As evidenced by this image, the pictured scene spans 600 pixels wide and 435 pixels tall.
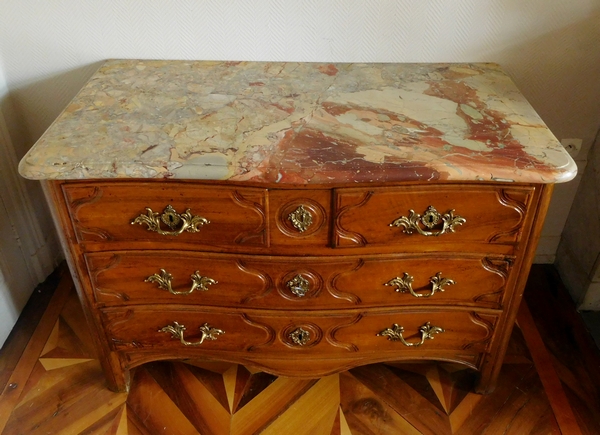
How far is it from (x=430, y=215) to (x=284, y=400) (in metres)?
0.71

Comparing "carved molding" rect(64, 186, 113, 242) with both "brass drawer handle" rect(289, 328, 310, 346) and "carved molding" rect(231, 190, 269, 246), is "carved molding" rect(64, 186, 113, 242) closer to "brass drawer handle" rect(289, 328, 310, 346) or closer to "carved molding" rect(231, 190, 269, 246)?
"carved molding" rect(231, 190, 269, 246)

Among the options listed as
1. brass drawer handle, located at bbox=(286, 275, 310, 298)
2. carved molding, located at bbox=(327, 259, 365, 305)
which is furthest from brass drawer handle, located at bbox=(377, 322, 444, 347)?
brass drawer handle, located at bbox=(286, 275, 310, 298)

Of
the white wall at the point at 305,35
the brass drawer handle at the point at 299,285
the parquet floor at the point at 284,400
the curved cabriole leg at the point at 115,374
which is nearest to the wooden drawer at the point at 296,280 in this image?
the brass drawer handle at the point at 299,285

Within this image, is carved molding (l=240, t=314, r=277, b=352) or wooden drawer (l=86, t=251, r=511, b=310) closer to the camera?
wooden drawer (l=86, t=251, r=511, b=310)

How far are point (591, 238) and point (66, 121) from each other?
1.55 m

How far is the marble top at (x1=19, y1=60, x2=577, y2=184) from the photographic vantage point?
0.97 meters

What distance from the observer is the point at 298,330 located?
49.1 inches

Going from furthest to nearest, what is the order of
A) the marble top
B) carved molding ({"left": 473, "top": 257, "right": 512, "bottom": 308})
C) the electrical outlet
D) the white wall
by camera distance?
the electrical outlet
the white wall
carved molding ({"left": 473, "top": 257, "right": 512, "bottom": 308})
the marble top

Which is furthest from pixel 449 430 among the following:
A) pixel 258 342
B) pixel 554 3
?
pixel 554 3

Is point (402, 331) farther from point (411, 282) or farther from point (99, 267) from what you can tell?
point (99, 267)

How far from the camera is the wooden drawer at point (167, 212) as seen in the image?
1.01 meters

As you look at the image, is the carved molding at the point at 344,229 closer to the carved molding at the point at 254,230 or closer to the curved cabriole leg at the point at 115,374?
the carved molding at the point at 254,230

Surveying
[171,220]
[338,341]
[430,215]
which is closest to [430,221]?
[430,215]

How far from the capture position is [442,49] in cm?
139
